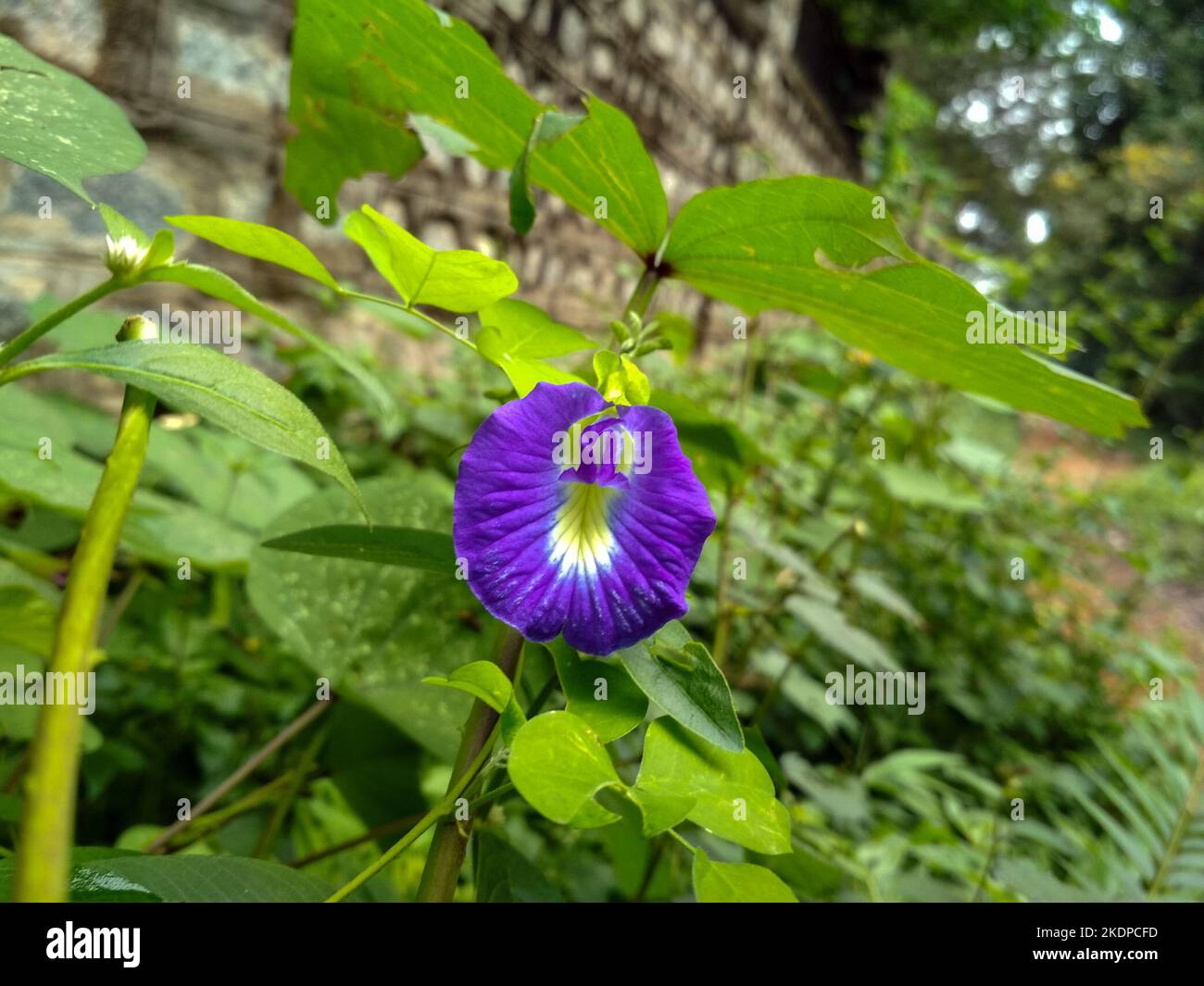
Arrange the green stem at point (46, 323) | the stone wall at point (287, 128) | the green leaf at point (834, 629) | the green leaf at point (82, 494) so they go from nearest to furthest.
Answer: the green stem at point (46, 323)
the green leaf at point (82, 494)
the green leaf at point (834, 629)
the stone wall at point (287, 128)

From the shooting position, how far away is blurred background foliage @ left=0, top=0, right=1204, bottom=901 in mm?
660

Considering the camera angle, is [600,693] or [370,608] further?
[370,608]

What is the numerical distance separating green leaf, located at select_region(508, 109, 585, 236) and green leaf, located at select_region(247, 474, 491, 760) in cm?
A: 27

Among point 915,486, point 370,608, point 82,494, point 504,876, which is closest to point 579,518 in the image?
point 504,876

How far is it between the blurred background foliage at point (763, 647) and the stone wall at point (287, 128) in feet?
0.98

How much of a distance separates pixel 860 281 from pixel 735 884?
28 centimetres

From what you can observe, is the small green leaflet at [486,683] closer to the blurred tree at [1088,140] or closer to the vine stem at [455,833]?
the vine stem at [455,833]

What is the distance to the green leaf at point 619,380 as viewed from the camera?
0.37 meters

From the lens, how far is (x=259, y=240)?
1.32ft

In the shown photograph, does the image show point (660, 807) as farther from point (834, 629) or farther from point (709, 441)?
point (834, 629)

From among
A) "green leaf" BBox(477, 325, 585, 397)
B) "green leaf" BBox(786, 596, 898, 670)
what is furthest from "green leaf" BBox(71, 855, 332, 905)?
"green leaf" BBox(786, 596, 898, 670)

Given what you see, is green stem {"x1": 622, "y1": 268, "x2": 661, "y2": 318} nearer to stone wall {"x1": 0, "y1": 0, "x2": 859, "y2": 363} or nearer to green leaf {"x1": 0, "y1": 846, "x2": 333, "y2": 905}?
stone wall {"x1": 0, "y1": 0, "x2": 859, "y2": 363}

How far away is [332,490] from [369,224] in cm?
27

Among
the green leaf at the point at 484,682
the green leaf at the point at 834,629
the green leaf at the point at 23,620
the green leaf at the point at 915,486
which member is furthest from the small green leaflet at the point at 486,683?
the green leaf at the point at 915,486
